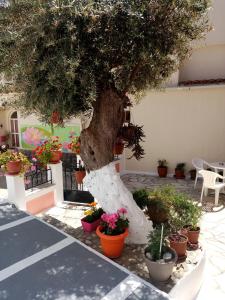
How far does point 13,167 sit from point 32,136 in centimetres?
1002

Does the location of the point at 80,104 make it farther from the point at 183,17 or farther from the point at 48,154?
the point at 48,154

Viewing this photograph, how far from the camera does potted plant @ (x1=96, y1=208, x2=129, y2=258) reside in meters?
5.00

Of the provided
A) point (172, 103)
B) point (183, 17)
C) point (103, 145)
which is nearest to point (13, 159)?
point (103, 145)

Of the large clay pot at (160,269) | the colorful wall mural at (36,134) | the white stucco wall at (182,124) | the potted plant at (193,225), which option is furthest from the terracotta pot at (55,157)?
the colorful wall mural at (36,134)

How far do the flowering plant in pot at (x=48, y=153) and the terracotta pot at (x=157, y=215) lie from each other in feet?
10.9

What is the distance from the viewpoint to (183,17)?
16.2 ft

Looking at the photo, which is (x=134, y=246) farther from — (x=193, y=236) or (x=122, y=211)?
(x=193, y=236)

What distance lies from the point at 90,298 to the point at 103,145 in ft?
8.70

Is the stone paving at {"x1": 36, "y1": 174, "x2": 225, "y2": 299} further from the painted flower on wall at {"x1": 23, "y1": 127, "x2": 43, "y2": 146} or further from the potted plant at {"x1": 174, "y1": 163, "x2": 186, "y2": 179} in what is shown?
the painted flower on wall at {"x1": 23, "y1": 127, "x2": 43, "y2": 146}

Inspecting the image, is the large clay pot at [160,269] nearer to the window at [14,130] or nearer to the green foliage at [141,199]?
the green foliage at [141,199]

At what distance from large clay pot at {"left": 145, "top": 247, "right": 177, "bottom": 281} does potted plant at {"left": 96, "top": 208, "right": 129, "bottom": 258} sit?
74cm

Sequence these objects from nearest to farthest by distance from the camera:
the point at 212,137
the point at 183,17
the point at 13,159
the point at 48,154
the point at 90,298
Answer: the point at 90,298 → the point at 183,17 → the point at 13,159 → the point at 48,154 → the point at 212,137

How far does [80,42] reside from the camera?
429 centimetres

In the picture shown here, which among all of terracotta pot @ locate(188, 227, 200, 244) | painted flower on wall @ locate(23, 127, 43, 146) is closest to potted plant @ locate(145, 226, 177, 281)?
terracotta pot @ locate(188, 227, 200, 244)
